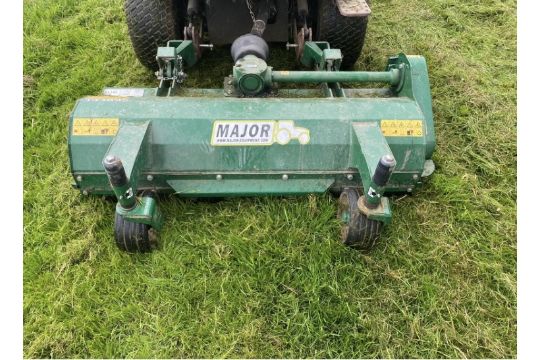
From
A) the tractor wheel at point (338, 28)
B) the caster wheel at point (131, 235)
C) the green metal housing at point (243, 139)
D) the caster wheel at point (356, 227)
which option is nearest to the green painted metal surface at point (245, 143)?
the green metal housing at point (243, 139)

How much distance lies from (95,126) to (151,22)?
1.08m

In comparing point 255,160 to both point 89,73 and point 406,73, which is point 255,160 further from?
point 89,73

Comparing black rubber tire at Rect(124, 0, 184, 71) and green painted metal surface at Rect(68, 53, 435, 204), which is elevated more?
black rubber tire at Rect(124, 0, 184, 71)

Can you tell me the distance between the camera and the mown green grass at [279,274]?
2.24 meters

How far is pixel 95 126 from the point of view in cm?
252

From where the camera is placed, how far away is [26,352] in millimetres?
2207

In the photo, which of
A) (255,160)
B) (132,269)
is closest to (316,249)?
(255,160)

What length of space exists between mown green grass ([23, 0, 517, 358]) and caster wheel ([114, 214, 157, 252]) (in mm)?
110

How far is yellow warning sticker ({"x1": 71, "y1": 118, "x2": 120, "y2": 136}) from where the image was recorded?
2498 mm

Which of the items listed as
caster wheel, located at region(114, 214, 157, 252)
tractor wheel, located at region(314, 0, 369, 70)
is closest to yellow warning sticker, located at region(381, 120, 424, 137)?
tractor wheel, located at region(314, 0, 369, 70)

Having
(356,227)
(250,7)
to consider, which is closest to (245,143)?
(356,227)

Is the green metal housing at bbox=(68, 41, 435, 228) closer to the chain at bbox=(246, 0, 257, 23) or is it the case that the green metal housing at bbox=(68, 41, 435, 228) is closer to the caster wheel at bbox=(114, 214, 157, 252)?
the caster wheel at bbox=(114, 214, 157, 252)

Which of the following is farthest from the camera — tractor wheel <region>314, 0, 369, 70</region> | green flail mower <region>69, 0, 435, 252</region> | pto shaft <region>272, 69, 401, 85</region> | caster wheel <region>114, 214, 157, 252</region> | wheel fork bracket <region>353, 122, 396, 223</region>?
tractor wheel <region>314, 0, 369, 70</region>

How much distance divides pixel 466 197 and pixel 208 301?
67.7 inches
